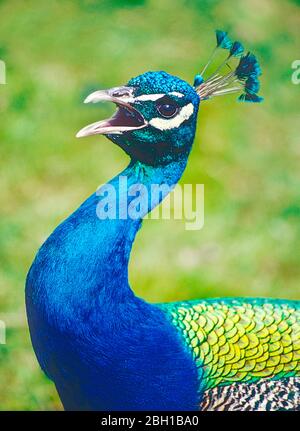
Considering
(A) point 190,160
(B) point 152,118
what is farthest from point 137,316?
(A) point 190,160

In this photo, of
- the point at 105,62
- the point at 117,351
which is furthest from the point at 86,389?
the point at 105,62

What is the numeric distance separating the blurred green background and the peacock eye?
75 cm

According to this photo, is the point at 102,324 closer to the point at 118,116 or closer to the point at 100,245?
the point at 100,245

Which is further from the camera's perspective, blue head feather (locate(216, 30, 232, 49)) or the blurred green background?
the blurred green background

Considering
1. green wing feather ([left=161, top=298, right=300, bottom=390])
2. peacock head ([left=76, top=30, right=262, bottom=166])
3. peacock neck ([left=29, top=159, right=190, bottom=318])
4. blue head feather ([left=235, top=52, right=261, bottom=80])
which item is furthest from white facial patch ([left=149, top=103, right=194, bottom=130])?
green wing feather ([left=161, top=298, right=300, bottom=390])

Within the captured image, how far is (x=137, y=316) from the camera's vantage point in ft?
6.43

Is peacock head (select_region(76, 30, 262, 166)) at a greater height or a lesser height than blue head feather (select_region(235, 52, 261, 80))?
lesser

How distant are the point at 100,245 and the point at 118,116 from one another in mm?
371

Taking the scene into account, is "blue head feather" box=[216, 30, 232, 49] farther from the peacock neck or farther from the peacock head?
the peacock neck

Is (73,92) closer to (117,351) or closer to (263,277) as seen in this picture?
(263,277)

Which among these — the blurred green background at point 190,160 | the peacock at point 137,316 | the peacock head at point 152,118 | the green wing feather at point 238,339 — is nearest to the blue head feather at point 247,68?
the peacock at point 137,316

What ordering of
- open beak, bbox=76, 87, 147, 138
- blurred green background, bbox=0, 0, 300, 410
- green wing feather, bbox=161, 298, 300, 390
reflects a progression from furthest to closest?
blurred green background, bbox=0, 0, 300, 410 → green wing feather, bbox=161, 298, 300, 390 → open beak, bbox=76, 87, 147, 138

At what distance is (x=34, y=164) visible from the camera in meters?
3.03

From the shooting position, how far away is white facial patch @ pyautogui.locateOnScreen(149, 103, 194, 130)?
1.90m
